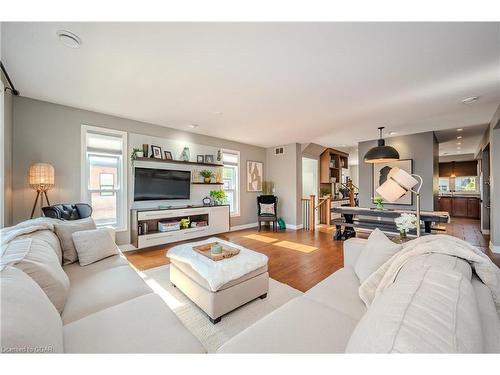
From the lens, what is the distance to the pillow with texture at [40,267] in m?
1.16

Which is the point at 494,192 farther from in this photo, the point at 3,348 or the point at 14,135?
the point at 14,135

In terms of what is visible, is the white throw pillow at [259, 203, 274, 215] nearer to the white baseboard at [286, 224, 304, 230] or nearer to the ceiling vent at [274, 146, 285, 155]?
the white baseboard at [286, 224, 304, 230]

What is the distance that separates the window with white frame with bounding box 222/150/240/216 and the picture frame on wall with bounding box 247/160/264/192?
405mm

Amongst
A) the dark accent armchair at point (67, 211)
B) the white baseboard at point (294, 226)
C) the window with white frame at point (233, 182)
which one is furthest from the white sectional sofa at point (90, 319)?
the white baseboard at point (294, 226)

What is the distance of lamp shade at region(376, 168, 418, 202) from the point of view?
186 centimetres

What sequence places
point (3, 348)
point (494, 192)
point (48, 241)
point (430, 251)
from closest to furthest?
point (3, 348)
point (430, 251)
point (48, 241)
point (494, 192)

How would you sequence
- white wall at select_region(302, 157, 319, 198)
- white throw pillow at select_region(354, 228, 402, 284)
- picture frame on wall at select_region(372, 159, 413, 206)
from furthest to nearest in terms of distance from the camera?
white wall at select_region(302, 157, 319, 198) < picture frame on wall at select_region(372, 159, 413, 206) < white throw pillow at select_region(354, 228, 402, 284)

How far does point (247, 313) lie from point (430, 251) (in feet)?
4.95

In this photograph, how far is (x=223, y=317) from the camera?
1.86m

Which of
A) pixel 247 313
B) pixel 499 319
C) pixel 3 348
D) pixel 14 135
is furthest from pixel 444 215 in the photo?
pixel 14 135

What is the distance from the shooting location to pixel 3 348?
0.61 m

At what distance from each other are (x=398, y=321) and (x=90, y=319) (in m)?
1.47

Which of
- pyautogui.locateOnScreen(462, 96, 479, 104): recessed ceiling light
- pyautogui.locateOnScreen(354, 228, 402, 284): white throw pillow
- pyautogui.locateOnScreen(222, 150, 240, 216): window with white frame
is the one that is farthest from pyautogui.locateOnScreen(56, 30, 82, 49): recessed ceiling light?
pyautogui.locateOnScreen(462, 96, 479, 104): recessed ceiling light

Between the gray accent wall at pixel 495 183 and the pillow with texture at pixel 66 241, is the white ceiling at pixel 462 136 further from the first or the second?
the pillow with texture at pixel 66 241
